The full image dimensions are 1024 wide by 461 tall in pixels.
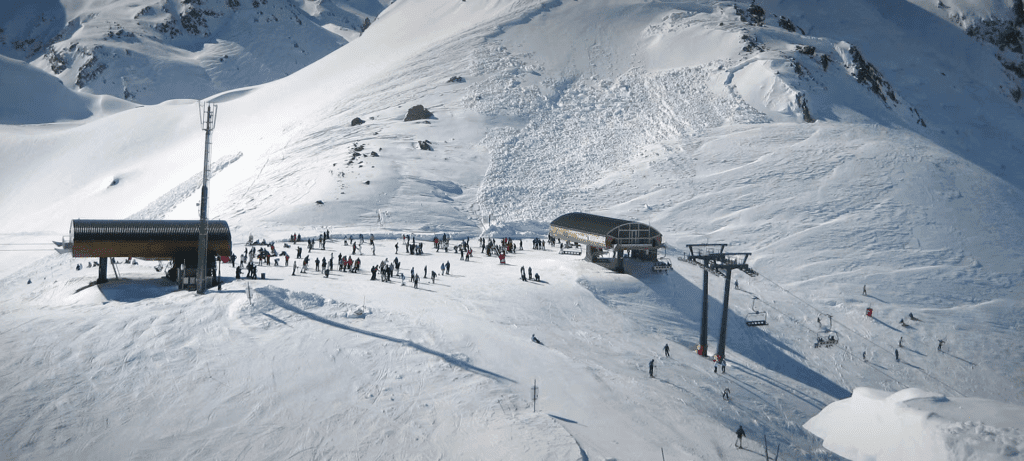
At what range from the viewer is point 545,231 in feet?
180

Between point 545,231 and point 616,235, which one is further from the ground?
point 616,235

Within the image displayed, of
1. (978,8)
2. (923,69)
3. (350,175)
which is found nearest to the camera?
(350,175)

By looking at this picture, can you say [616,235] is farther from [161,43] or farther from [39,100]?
[161,43]

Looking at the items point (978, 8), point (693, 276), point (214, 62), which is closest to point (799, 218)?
point (693, 276)

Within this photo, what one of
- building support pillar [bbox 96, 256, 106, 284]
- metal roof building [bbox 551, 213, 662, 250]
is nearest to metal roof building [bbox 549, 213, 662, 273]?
metal roof building [bbox 551, 213, 662, 250]

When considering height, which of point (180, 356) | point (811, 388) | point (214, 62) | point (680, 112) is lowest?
point (811, 388)

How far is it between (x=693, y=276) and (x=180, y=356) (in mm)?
29602

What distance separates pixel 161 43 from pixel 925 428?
175 meters

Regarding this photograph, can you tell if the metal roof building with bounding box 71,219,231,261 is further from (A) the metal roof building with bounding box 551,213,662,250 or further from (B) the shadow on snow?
(A) the metal roof building with bounding box 551,213,662,250

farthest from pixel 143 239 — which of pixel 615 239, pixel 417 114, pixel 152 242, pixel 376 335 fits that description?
pixel 417 114

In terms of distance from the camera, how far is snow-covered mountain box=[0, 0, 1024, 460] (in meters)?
20.6

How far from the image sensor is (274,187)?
6238cm

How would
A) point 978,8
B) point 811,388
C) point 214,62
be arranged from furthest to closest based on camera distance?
1. point 214,62
2. point 978,8
3. point 811,388

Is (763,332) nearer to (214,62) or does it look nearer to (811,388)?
(811,388)
